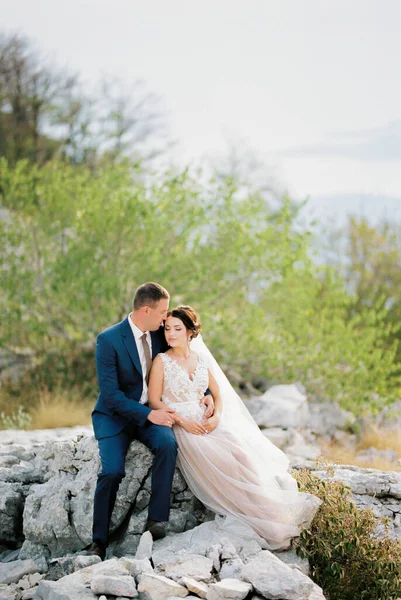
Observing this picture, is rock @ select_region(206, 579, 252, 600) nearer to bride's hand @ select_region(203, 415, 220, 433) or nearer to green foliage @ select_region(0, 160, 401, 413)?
bride's hand @ select_region(203, 415, 220, 433)

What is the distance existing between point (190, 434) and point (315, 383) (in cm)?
659

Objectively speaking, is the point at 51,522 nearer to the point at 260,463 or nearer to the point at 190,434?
the point at 190,434

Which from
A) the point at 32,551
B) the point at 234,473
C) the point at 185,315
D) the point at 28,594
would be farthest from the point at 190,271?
the point at 28,594

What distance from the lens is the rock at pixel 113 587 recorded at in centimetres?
426

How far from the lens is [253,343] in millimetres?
11484

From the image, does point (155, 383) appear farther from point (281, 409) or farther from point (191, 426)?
point (281, 409)

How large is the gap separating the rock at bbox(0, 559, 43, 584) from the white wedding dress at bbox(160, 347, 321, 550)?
125 cm

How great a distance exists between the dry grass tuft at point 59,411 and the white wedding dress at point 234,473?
4.63 m

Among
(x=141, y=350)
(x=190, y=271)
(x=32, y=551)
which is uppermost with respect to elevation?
(x=190, y=271)

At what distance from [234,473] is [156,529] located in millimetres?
677

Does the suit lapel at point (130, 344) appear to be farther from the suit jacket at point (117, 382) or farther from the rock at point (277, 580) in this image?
the rock at point (277, 580)

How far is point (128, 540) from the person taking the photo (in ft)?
17.6

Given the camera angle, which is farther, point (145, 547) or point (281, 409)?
point (281, 409)

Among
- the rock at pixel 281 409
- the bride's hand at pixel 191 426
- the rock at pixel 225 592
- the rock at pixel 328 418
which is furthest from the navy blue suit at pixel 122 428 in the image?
the rock at pixel 328 418
